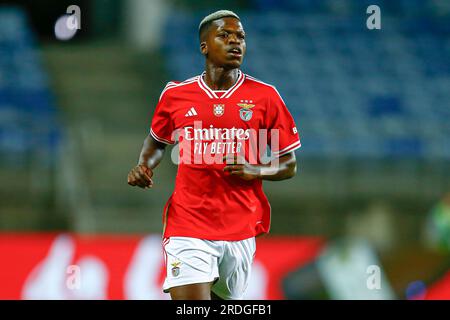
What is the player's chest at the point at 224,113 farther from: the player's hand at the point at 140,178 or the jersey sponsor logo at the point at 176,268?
the jersey sponsor logo at the point at 176,268

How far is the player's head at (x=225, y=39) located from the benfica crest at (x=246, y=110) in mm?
184

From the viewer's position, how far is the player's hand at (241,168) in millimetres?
4480

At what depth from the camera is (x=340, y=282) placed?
8.19 m

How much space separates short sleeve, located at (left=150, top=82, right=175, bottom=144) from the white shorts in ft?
1.69

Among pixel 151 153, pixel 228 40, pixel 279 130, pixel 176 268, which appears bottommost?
pixel 176 268

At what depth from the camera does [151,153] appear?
489cm

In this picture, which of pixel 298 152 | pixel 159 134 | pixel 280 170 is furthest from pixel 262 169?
pixel 298 152

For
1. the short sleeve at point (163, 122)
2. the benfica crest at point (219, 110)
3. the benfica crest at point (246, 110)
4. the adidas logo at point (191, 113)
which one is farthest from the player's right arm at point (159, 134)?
the benfica crest at point (246, 110)

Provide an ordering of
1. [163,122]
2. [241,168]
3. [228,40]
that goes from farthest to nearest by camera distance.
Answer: [163,122] → [228,40] → [241,168]

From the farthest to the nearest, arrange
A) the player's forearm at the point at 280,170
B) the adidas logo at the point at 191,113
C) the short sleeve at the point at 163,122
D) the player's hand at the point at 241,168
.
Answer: the short sleeve at the point at 163,122, the adidas logo at the point at 191,113, the player's forearm at the point at 280,170, the player's hand at the point at 241,168

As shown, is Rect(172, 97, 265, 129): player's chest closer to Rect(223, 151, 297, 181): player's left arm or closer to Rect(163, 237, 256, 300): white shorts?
Rect(223, 151, 297, 181): player's left arm

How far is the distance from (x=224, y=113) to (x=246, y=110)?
10 centimetres

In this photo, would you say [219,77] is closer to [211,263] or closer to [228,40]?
[228,40]

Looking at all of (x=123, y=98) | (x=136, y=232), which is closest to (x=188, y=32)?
(x=123, y=98)
